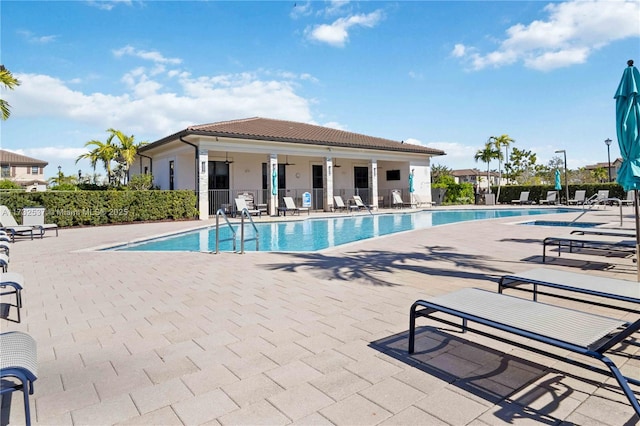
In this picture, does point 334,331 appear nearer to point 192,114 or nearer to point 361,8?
point 361,8

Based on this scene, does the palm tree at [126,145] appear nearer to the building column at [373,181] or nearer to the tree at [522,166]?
the building column at [373,181]

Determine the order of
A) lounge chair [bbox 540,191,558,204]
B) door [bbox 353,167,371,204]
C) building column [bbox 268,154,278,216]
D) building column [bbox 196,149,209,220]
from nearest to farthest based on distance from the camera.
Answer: building column [bbox 196,149,209,220]
building column [bbox 268,154,278,216]
lounge chair [bbox 540,191,558,204]
door [bbox 353,167,371,204]

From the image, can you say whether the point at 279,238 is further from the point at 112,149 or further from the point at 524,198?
the point at 524,198

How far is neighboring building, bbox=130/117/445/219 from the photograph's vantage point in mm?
17859

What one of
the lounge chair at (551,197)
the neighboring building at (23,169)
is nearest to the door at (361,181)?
the lounge chair at (551,197)

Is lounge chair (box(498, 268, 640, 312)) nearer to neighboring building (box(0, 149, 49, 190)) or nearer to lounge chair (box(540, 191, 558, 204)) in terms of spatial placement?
lounge chair (box(540, 191, 558, 204))

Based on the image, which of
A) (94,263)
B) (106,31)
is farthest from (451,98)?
(94,263)

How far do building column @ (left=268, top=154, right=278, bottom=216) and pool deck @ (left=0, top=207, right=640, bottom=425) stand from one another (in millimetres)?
13686

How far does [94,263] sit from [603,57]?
1525cm

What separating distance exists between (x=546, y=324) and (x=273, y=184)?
17496 mm

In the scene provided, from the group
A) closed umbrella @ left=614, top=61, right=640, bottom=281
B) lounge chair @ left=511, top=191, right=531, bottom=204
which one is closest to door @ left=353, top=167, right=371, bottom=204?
lounge chair @ left=511, top=191, right=531, bottom=204

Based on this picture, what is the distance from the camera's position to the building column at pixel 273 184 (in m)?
19.1

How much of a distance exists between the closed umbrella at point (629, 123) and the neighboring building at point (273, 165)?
599 inches

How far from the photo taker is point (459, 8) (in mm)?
11586
